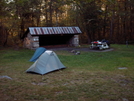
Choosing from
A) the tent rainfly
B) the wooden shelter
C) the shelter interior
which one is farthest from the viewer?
the shelter interior

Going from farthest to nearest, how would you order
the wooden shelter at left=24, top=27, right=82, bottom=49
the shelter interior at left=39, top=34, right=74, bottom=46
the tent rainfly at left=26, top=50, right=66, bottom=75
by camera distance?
the shelter interior at left=39, top=34, right=74, bottom=46 < the wooden shelter at left=24, top=27, right=82, bottom=49 < the tent rainfly at left=26, top=50, right=66, bottom=75

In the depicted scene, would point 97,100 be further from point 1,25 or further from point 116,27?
point 116,27

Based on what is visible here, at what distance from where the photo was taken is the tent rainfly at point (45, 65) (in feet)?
22.4

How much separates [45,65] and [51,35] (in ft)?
38.5

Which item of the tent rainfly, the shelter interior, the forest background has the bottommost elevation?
the tent rainfly

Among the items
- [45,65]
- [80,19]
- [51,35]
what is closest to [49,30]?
[51,35]

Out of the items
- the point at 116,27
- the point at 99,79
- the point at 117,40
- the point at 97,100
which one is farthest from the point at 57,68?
the point at 116,27

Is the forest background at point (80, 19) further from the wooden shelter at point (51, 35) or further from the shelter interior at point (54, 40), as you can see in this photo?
the shelter interior at point (54, 40)

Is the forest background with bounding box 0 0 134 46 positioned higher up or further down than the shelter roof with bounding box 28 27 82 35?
higher up

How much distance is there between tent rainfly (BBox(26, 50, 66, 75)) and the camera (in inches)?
269

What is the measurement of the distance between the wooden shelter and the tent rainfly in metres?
9.21

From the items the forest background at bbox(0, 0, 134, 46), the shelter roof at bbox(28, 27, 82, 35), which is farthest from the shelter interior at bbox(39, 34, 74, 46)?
the forest background at bbox(0, 0, 134, 46)

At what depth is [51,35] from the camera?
725 inches

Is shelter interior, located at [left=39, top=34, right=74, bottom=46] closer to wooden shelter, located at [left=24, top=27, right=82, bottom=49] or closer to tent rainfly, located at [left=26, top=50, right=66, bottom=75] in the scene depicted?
wooden shelter, located at [left=24, top=27, right=82, bottom=49]
